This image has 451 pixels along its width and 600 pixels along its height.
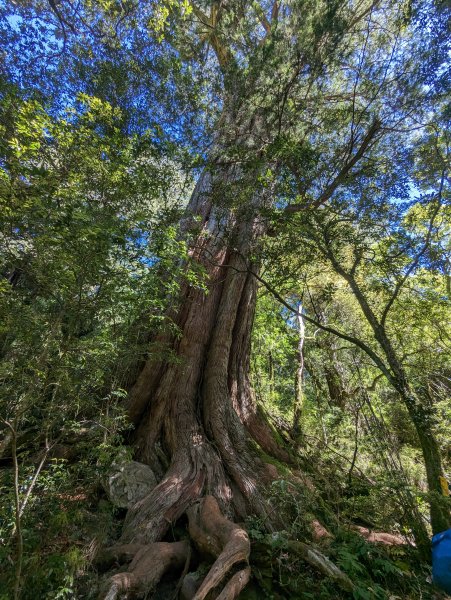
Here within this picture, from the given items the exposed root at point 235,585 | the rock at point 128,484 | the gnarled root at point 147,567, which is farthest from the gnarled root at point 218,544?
the rock at point 128,484

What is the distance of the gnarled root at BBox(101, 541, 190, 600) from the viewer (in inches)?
77.3

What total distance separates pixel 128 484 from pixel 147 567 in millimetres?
1087

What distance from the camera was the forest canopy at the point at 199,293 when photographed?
93.3 inches

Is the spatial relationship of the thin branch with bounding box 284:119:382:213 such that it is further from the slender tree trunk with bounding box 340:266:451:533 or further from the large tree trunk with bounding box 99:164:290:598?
the slender tree trunk with bounding box 340:266:451:533

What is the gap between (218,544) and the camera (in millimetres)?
2402

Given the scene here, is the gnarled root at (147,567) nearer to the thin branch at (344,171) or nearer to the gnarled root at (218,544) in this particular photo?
the gnarled root at (218,544)

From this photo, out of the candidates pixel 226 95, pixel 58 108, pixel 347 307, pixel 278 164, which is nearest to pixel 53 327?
pixel 278 164

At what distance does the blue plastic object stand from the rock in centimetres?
268

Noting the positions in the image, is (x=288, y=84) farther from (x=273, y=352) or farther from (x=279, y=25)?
(x=273, y=352)

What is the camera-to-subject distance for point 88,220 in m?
2.22

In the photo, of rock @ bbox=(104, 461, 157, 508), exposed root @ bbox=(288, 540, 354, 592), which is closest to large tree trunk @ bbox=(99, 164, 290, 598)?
rock @ bbox=(104, 461, 157, 508)

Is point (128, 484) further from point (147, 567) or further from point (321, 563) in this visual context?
point (321, 563)

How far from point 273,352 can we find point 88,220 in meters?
6.79

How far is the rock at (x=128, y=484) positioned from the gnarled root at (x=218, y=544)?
0.63m
